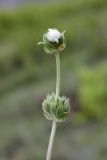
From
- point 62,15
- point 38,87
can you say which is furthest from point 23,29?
point 38,87

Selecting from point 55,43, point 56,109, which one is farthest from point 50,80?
point 55,43

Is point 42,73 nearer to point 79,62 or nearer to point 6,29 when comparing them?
point 79,62

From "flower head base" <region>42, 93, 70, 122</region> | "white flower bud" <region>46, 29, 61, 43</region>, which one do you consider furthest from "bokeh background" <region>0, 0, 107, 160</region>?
"white flower bud" <region>46, 29, 61, 43</region>

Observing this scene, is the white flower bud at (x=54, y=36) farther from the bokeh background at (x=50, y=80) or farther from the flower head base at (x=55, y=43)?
the bokeh background at (x=50, y=80)

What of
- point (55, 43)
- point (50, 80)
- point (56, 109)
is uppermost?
point (50, 80)

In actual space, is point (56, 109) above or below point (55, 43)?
below

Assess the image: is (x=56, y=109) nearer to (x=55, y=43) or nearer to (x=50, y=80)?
(x=55, y=43)

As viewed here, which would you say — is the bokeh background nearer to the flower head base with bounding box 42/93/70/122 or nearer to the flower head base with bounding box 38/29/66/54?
the flower head base with bounding box 42/93/70/122
